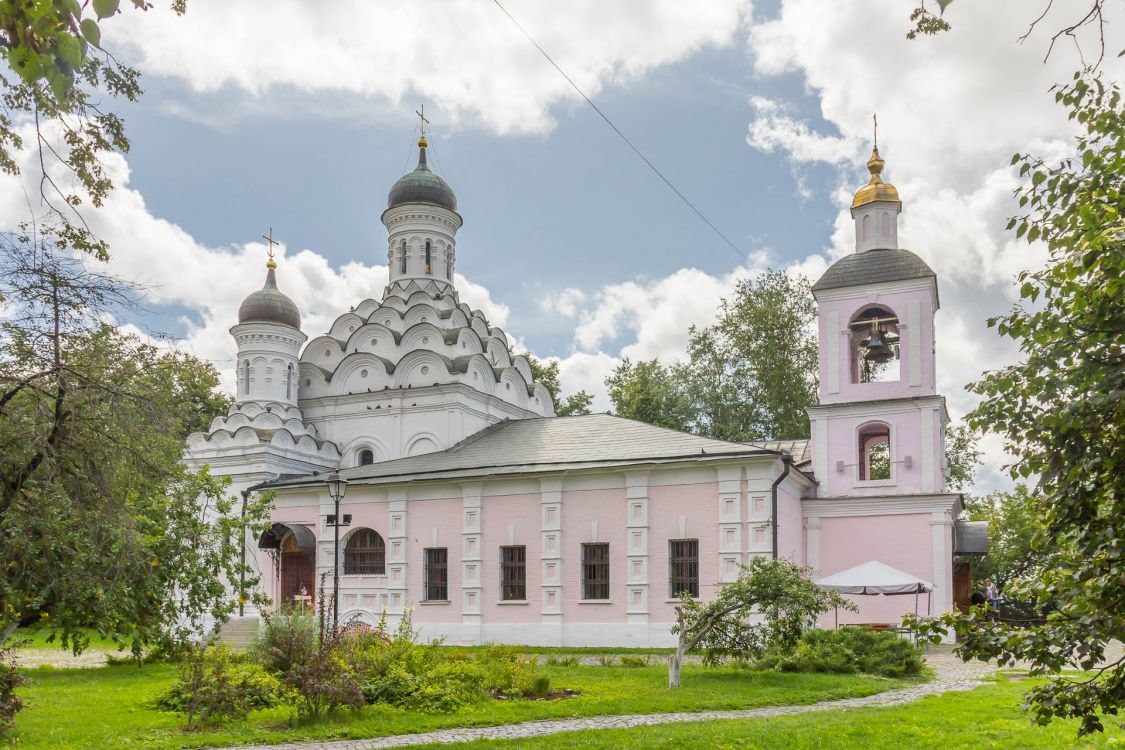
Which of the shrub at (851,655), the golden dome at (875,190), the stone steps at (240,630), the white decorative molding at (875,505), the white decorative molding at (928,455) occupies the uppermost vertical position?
the golden dome at (875,190)

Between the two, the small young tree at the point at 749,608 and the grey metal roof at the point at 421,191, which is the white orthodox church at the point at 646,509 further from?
the grey metal roof at the point at 421,191

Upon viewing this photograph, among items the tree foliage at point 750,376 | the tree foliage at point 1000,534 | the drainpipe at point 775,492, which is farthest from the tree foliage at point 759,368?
the drainpipe at point 775,492

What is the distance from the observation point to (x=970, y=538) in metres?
22.1

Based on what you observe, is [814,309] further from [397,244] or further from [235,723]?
[235,723]

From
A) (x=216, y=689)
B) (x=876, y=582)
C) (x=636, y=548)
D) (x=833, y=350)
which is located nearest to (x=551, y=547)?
(x=636, y=548)

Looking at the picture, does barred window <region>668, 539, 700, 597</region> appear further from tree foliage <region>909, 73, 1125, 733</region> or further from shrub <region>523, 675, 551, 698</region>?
tree foliage <region>909, 73, 1125, 733</region>

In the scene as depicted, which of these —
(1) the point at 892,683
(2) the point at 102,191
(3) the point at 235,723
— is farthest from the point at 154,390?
(1) the point at 892,683

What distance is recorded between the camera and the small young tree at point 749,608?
1360 centimetres

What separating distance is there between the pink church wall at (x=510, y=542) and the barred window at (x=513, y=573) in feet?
0.32

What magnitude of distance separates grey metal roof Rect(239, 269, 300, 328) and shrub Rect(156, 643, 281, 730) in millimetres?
20033

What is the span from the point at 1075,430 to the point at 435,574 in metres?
19.4

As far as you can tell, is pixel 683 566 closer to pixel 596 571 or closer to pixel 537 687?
pixel 596 571

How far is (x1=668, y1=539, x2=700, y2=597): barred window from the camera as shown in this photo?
1984cm

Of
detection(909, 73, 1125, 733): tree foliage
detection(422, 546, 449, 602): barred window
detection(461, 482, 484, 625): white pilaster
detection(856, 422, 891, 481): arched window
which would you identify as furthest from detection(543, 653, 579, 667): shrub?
detection(909, 73, 1125, 733): tree foliage
